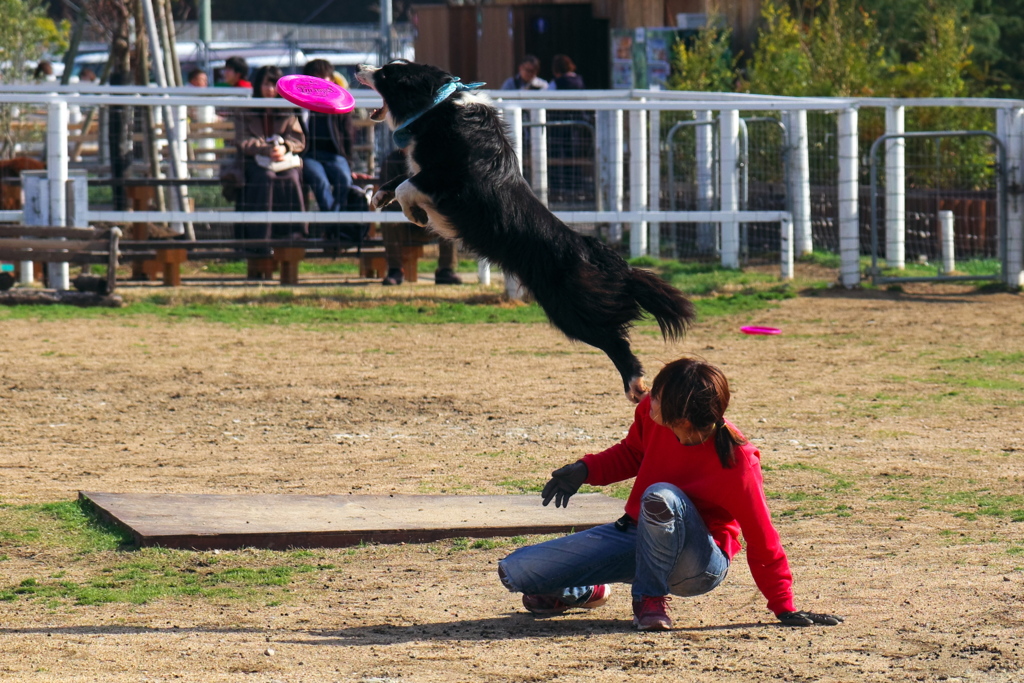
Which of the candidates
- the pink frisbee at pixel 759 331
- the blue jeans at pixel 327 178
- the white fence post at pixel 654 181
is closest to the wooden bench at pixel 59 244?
the blue jeans at pixel 327 178

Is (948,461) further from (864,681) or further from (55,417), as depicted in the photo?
(55,417)

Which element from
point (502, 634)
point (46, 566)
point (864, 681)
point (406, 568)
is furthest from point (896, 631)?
point (46, 566)

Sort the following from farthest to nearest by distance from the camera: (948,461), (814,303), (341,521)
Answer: (814,303) < (948,461) < (341,521)

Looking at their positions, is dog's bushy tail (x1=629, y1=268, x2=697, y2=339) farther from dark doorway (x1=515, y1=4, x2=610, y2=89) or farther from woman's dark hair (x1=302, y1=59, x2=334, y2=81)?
dark doorway (x1=515, y1=4, x2=610, y2=89)

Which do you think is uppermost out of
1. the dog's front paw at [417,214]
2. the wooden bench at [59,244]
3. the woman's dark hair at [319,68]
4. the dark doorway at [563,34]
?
the dark doorway at [563,34]

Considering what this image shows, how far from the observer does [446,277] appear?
1284 cm

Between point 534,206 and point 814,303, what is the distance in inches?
296

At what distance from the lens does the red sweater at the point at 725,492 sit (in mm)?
4027

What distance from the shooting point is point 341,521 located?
16.8 feet

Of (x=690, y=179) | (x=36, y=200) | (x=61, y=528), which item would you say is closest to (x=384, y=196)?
(x=61, y=528)

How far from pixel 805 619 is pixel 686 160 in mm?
11612

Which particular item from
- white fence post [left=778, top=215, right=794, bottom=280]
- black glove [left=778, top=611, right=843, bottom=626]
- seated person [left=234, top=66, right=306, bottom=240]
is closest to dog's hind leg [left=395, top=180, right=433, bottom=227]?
black glove [left=778, top=611, right=843, bottom=626]

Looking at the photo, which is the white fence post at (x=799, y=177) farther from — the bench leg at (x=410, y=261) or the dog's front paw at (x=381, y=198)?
the dog's front paw at (x=381, y=198)

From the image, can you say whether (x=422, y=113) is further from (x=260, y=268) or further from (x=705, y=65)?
(x=705, y=65)
